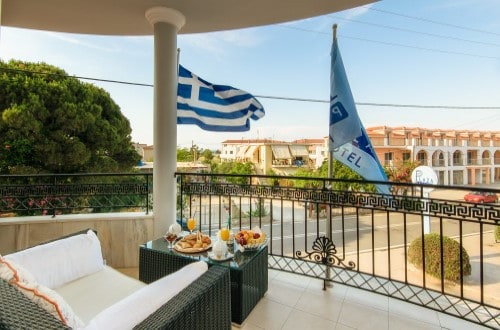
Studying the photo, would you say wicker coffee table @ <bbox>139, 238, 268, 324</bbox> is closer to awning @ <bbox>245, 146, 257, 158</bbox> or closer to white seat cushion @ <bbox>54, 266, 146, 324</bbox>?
white seat cushion @ <bbox>54, 266, 146, 324</bbox>

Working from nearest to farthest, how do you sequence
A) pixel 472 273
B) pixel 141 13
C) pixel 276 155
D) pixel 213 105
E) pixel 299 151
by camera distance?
pixel 141 13 < pixel 213 105 < pixel 472 273 < pixel 276 155 < pixel 299 151

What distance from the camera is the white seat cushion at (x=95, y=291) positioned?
138 centimetres

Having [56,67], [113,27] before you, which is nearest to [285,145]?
[56,67]

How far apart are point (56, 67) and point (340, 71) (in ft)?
28.0

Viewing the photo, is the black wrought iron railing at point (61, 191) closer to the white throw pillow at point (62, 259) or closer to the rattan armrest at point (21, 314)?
the white throw pillow at point (62, 259)

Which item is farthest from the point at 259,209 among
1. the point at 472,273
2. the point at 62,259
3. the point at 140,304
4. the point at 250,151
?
the point at 250,151

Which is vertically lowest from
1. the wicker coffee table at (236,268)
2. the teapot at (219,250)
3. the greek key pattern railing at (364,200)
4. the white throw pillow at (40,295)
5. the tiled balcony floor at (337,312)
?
the tiled balcony floor at (337,312)

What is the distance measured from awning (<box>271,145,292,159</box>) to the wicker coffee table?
87.8 feet

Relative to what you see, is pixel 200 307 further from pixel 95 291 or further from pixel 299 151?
pixel 299 151

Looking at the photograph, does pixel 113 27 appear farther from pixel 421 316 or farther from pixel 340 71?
pixel 421 316

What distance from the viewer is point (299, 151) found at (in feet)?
99.8

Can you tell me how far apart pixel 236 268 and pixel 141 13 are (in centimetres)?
278

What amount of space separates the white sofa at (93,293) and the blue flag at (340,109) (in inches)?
67.7

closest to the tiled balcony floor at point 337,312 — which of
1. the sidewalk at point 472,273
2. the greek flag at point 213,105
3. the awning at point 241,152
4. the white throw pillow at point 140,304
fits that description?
the white throw pillow at point 140,304
